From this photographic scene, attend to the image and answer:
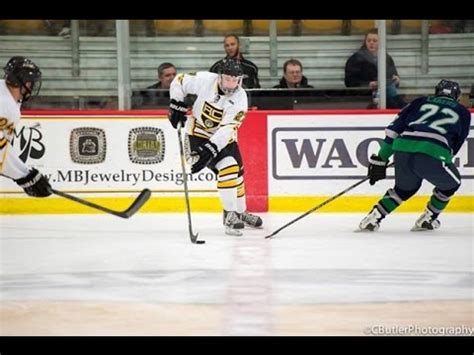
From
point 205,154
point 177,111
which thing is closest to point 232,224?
point 205,154

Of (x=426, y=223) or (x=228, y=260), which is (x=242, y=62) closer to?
(x=426, y=223)

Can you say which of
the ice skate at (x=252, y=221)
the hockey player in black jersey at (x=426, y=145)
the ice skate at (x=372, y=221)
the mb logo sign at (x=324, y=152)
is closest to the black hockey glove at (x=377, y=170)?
the hockey player in black jersey at (x=426, y=145)

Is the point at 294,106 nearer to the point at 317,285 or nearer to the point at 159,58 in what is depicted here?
the point at 159,58

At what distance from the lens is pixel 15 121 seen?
438cm

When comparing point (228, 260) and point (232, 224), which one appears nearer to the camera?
point (228, 260)

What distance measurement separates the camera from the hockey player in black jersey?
17.6ft

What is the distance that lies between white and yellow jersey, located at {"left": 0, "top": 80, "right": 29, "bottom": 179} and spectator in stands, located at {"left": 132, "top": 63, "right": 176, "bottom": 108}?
2.22 meters

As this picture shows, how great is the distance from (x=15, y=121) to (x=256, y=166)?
2299 mm

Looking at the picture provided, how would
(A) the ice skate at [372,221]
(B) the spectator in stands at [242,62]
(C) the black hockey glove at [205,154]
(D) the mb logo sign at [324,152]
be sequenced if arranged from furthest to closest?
(B) the spectator in stands at [242,62] → (D) the mb logo sign at [324,152] → (A) the ice skate at [372,221] → (C) the black hockey glove at [205,154]

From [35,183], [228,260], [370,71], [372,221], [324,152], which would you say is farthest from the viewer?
[370,71]

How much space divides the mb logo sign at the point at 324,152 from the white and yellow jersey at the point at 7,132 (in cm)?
234

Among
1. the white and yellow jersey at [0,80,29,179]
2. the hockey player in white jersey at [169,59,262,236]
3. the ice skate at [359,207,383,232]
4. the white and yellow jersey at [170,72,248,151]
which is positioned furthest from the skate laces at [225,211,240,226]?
the white and yellow jersey at [0,80,29,179]

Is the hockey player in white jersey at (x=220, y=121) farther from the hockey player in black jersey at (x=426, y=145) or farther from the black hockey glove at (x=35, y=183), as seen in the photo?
the black hockey glove at (x=35, y=183)

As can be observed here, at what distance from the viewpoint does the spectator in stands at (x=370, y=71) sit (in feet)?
21.6
